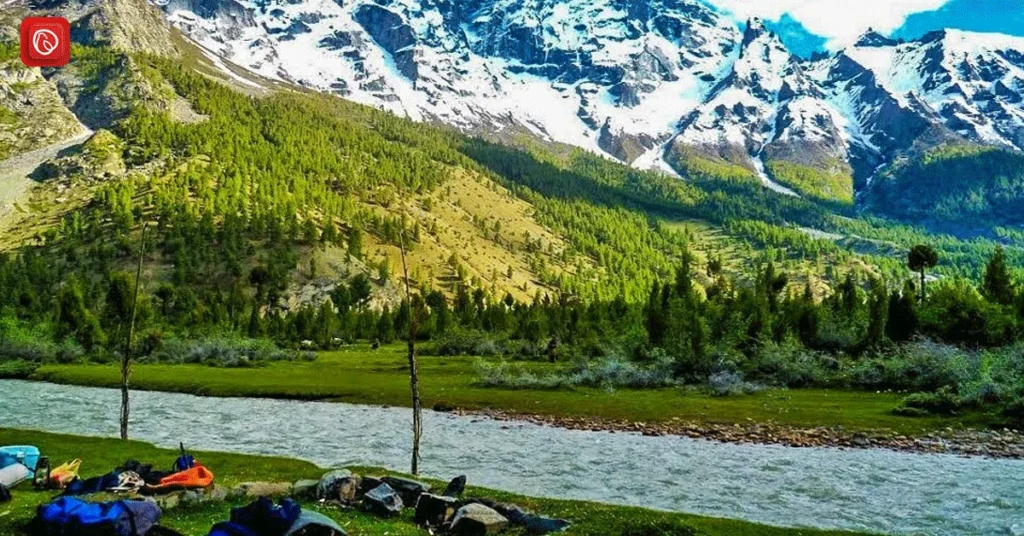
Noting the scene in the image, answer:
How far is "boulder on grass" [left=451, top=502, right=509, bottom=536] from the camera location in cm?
2036

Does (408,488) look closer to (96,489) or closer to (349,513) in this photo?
(349,513)

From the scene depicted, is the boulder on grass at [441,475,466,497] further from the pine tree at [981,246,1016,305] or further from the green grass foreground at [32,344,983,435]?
the pine tree at [981,246,1016,305]

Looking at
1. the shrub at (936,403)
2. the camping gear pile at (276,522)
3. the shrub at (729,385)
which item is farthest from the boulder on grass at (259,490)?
the shrub at (729,385)

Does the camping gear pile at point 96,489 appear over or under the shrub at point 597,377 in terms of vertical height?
over

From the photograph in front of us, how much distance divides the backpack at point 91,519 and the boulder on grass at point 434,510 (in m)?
7.29

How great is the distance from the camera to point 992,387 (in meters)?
55.3

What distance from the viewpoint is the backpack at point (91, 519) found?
16.5m

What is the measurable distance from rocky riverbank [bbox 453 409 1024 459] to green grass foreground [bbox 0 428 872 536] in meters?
24.1

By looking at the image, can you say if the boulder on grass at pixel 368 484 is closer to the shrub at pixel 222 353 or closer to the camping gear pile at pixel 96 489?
the camping gear pile at pixel 96 489

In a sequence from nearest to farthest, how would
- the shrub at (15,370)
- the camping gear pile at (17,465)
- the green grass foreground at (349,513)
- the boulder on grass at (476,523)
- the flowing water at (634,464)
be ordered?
the green grass foreground at (349,513), the boulder on grass at (476,523), the camping gear pile at (17,465), the flowing water at (634,464), the shrub at (15,370)

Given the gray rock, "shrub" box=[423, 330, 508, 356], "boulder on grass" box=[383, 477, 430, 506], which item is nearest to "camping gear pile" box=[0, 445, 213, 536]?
the gray rock

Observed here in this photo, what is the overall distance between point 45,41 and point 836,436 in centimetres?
6375

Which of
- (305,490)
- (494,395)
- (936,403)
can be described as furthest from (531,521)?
(494,395)

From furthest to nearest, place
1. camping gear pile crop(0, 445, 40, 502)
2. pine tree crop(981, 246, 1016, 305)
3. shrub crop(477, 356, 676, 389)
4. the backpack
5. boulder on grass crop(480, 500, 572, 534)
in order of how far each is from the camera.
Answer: pine tree crop(981, 246, 1016, 305), shrub crop(477, 356, 676, 389), camping gear pile crop(0, 445, 40, 502), boulder on grass crop(480, 500, 572, 534), the backpack
